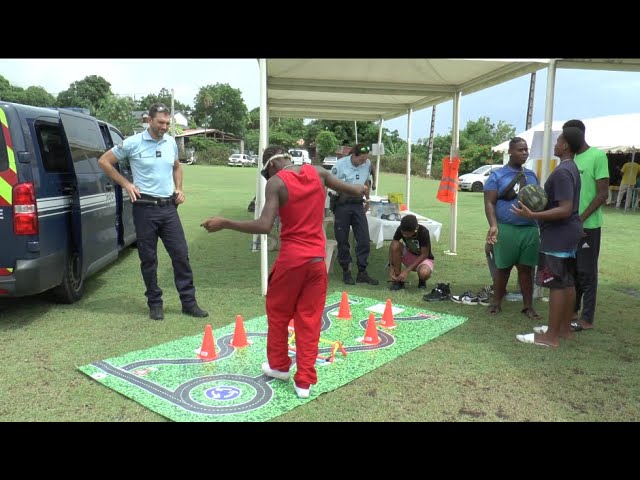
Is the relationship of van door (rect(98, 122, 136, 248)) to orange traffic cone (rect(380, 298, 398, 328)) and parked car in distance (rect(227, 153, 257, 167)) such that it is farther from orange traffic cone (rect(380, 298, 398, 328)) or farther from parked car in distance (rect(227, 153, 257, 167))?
parked car in distance (rect(227, 153, 257, 167))

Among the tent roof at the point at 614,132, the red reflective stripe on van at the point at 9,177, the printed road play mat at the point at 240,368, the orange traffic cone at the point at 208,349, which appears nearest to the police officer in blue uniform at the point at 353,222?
the printed road play mat at the point at 240,368

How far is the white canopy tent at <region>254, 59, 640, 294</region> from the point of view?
6.05 metres

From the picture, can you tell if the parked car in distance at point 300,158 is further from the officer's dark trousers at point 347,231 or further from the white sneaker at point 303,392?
the white sneaker at point 303,392

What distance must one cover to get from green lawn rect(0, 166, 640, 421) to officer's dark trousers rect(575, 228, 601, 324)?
26 cm

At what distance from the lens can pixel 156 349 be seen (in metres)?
4.40

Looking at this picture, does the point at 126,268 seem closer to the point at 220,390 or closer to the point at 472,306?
the point at 220,390

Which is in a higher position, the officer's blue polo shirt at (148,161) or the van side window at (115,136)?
the van side window at (115,136)

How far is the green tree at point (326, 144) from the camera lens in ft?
122

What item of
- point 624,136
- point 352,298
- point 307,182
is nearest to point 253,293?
point 352,298

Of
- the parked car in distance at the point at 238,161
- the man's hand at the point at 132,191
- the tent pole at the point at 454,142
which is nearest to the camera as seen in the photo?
the man's hand at the point at 132,191

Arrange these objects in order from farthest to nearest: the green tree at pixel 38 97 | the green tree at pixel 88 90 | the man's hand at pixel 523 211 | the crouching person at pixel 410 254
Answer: the green tree at pixel 88 90 → the green tree at pixel 38 97 → the crouching person at pixel 410 254 → the man's hand at pixel 523 211

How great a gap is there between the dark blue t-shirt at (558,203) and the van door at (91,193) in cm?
480

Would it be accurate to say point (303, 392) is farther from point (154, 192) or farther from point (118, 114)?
point (118, 114)

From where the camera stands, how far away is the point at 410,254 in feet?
22.8
